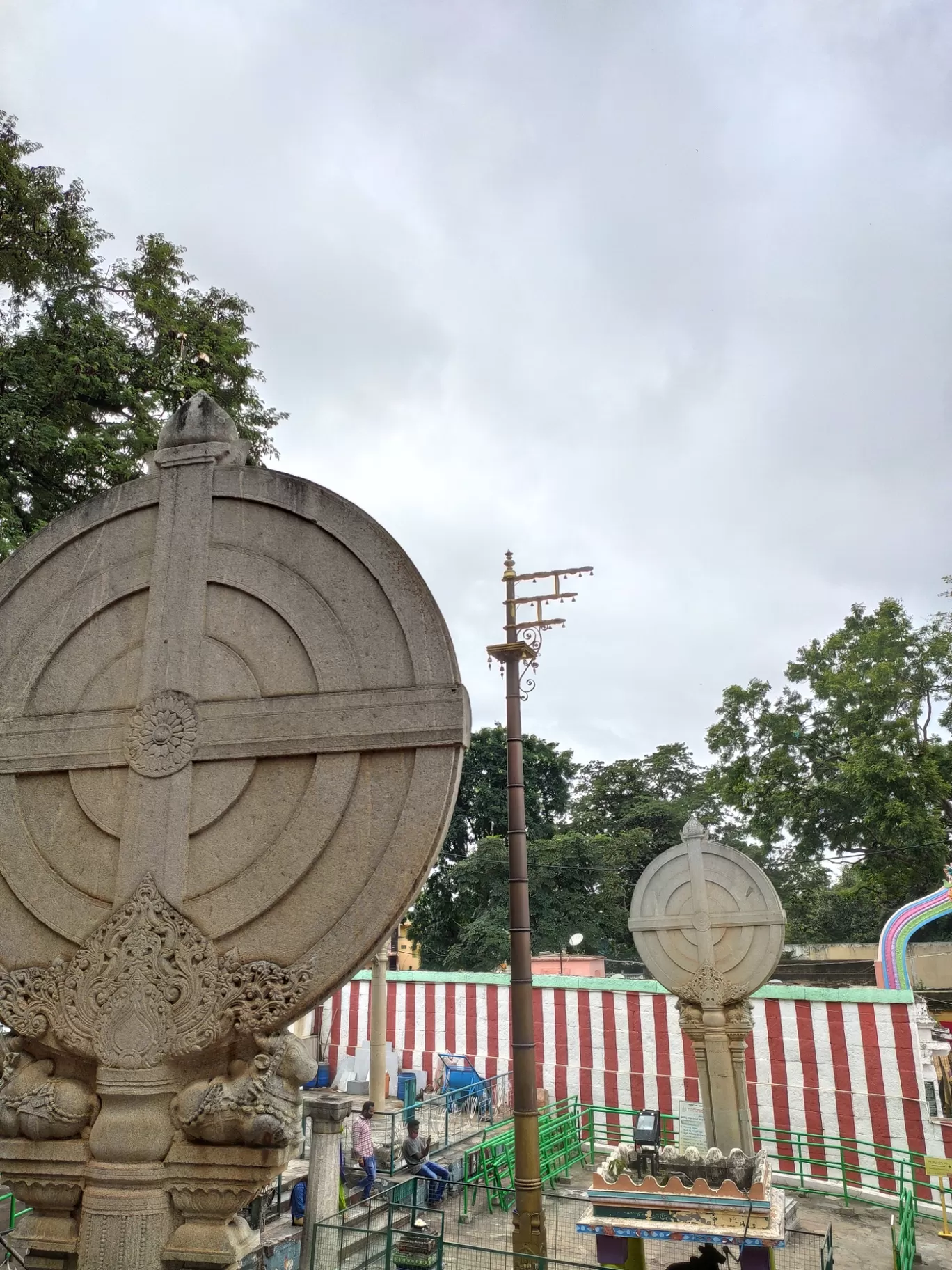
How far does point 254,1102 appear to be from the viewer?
2975mm

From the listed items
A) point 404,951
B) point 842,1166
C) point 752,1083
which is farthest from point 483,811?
point 842,1166

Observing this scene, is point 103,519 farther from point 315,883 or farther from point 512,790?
point 512,790

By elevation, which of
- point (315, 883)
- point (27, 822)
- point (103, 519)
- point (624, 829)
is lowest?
point (315, 883)

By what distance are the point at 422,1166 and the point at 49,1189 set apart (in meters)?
9.36

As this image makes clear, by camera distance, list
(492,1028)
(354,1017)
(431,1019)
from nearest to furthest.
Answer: (492,1028) → (431,1019) → (354,1017)

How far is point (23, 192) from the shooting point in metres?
11.2

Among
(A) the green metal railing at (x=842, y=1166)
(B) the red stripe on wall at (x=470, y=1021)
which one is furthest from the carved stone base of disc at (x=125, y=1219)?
(B) the red stripe on wall at (x=470, y=1021)

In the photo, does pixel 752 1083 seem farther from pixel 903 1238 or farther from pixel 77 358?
pixel 77 358

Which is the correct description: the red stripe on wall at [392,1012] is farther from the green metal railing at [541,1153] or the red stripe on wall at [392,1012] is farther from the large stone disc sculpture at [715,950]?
the large stone disc sculpture at [715,950]

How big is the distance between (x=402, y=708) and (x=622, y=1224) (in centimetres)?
629

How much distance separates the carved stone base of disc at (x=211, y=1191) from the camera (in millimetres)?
2971

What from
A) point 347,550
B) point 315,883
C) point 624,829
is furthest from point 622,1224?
point 624,829

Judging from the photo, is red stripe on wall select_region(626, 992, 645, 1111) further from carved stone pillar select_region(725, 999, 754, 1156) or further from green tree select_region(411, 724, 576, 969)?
green tree select_region(411, 724, 576, 969)

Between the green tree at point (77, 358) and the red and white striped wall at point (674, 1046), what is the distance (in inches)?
471
